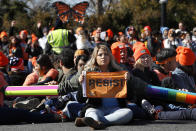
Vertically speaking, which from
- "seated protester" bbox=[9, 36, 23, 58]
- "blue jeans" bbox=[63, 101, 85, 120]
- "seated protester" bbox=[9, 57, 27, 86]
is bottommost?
"blue jeans" bbox=[63, 101, 85, 120]

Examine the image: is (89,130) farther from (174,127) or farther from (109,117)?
(174,127)

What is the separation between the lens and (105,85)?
5594mm

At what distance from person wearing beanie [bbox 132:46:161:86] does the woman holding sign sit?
32.2 inches

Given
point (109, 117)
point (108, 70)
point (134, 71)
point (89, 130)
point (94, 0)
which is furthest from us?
point (94, 0)

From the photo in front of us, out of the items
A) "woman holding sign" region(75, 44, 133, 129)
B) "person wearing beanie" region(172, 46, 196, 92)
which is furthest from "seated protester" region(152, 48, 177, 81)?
"woman holding sign" region(75, 44, 133, 129)

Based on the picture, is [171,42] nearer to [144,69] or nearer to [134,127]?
[144,69]

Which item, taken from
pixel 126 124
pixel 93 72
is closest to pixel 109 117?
pixel 126 124

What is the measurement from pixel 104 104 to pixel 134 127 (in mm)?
672

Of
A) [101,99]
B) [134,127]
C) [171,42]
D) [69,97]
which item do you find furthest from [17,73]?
[171,42]

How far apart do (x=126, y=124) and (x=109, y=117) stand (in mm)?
290

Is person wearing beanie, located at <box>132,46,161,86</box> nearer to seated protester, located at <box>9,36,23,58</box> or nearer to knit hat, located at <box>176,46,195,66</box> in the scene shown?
knit hat, located at <box>176,46,195,66</box>

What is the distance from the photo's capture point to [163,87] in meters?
6.11

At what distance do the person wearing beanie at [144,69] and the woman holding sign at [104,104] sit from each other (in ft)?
2.68

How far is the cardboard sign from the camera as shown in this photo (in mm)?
5516
